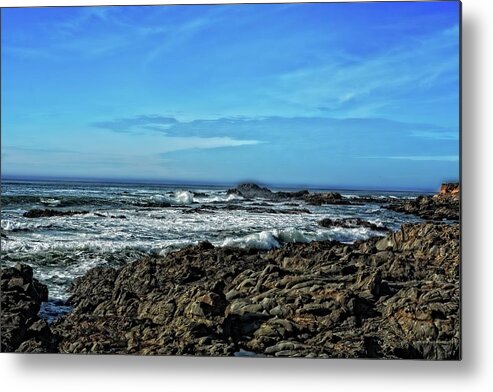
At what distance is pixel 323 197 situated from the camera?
434 cm

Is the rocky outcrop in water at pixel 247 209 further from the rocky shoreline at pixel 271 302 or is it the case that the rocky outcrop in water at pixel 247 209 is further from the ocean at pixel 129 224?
the rocky shoreline at pixel 271 302

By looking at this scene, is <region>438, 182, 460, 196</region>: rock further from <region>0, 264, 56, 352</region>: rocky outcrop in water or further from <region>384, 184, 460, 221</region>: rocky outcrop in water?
<region>0, 264, 56, 352</region>: rocky outcrop in water

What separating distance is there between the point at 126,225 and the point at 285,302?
3.26ft

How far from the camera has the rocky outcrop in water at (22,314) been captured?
172 inches

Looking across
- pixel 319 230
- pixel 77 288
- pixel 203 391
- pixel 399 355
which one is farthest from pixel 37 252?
pixel 399 355

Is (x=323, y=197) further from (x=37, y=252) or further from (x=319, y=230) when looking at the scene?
(x=37, y=252)

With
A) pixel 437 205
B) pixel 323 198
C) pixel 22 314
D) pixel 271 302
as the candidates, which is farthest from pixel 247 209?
pixel 22 314

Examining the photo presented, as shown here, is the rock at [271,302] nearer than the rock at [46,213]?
Yes

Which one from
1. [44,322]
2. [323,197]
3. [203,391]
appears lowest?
[203,391]

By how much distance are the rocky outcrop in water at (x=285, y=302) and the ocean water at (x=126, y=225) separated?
0.07 meters

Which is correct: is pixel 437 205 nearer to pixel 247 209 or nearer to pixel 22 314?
pixel 247 209

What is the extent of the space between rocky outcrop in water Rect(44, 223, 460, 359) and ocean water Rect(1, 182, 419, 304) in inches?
2.6

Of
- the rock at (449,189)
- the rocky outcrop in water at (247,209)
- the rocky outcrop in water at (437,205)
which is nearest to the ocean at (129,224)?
the rocky outcrop in water at (247,209)

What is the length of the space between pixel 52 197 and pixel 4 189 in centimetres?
26
